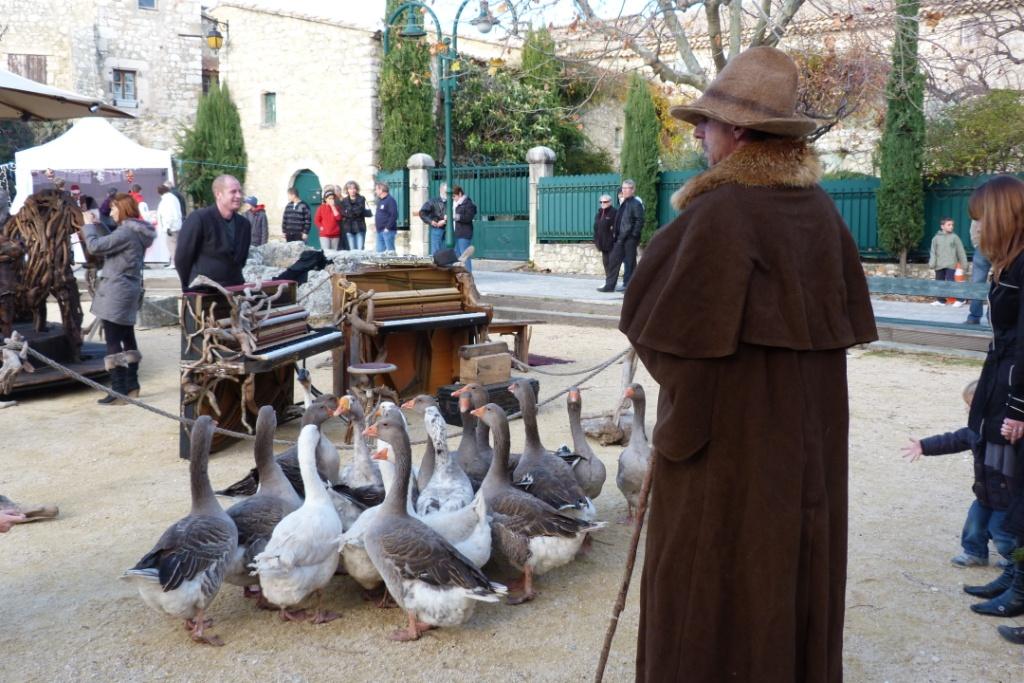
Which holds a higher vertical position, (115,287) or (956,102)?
(956,102)

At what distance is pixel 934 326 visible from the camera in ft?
41.3

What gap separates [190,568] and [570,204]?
63.9 ft

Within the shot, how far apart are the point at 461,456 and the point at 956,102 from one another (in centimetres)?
1895

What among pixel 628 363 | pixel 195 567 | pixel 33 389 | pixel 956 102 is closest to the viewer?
pixel 195 567

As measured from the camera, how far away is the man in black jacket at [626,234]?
17.4 metres

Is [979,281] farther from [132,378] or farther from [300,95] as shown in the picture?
[300,95]

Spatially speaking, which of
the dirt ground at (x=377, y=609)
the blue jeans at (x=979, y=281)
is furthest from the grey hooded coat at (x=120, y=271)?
the blue jeans at (x=979, y=281)

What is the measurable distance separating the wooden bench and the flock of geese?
8.15 meters

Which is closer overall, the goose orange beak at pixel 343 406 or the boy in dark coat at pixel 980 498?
the boy in dark coat at pixel 980 498

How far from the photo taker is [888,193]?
18734 mm

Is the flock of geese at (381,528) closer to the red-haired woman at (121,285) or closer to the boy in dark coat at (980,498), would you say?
the boy in dark coat at (980,498)

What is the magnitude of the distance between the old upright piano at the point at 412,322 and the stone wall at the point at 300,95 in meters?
19.5

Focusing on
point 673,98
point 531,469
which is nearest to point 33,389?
point 531,469

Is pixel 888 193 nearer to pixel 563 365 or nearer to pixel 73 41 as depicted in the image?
pixel 563 365
